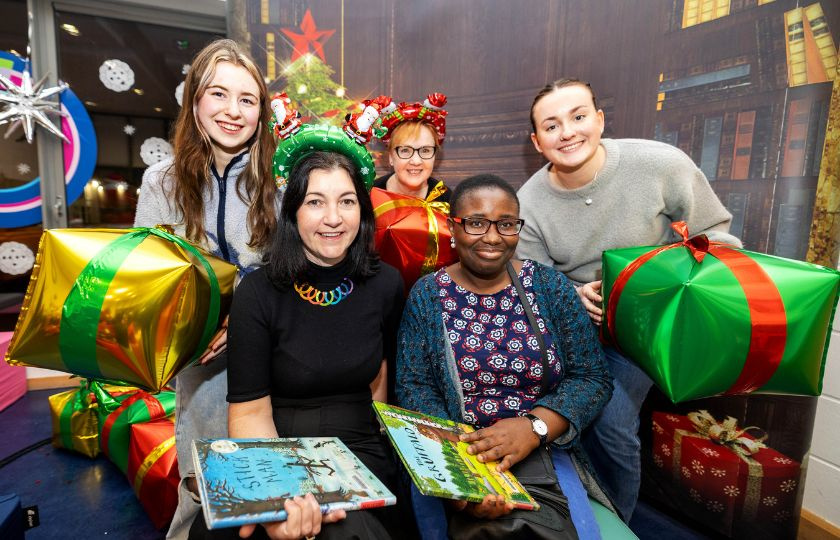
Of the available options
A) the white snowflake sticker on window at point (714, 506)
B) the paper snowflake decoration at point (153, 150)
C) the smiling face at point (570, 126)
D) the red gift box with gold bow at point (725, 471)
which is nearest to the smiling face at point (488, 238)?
the smiling face at point (570, 126)

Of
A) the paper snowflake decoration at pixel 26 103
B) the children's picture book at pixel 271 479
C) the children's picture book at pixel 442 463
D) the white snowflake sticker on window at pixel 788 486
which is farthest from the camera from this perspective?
the paper snowflake decoration at pixel 26 103

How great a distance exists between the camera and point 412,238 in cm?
185

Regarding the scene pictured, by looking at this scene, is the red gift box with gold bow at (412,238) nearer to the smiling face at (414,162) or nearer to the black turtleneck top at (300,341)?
the black turtleneck top at (300,341)

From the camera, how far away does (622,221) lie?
188 cm

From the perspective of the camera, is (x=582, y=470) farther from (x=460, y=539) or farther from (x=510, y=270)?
(x=510, y=270)

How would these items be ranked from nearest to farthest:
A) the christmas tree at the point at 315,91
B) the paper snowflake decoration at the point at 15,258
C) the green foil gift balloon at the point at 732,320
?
the green foil gift balloon at the point at 732,320, the christmas tree at the point at 315,91, the paper snowflake decoration at the point at 15,258

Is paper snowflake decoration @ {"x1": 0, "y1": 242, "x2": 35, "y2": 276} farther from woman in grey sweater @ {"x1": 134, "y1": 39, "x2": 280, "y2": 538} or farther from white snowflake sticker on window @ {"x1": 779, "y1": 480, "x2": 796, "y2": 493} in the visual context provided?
white snowflake sticker on window @ {"x1": 779, "y1": 480, "x2": 796, "y2": 493}

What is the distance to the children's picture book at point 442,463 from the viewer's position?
1.05 m

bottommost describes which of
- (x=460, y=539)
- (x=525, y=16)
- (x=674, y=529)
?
(x=674, y=529)

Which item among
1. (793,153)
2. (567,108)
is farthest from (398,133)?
(793,153)

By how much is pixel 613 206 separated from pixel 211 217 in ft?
5.35

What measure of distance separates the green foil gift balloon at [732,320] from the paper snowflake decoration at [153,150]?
423 cm

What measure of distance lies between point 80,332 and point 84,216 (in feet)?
11.3

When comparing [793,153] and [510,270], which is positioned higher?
[793,153]
